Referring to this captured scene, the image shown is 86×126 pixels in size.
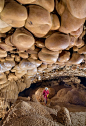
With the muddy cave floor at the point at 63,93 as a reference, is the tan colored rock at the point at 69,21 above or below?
above

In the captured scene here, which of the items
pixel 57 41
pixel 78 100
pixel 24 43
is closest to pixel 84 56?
pixel 57 41

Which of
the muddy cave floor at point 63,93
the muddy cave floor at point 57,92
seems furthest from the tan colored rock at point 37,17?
the muddy cave floor at point 57,92

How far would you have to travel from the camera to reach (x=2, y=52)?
3.83ft

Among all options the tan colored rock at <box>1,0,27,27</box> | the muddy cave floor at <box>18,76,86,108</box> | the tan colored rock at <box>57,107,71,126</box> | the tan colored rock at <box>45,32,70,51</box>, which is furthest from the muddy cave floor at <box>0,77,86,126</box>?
the tan colored rock at <box>1,0,27,27</box>

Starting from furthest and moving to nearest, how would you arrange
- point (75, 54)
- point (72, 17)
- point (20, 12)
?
point (75, 54)
point (72, 17)
point (20, 12)

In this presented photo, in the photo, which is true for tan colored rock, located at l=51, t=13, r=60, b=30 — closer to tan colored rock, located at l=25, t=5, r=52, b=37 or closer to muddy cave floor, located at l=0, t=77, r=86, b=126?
tan colored rock, located at l=25, t=5, r=52, b=37

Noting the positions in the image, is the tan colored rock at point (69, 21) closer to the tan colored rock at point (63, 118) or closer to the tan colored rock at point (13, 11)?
the tan colored rock at point (13, 11)

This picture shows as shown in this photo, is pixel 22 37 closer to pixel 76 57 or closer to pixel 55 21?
pixel 55 21

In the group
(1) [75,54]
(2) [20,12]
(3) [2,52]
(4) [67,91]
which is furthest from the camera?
(4) [67,91]

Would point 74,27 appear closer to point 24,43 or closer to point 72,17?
point 72,17

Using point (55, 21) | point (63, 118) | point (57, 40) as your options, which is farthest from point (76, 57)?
point (63, 118)

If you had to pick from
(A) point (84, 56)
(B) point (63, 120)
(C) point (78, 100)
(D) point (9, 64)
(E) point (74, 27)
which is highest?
(E) point (74, 27)

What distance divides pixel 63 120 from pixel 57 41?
1.45m

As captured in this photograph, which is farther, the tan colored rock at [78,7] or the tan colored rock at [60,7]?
the tan colored rock at [60,7]
